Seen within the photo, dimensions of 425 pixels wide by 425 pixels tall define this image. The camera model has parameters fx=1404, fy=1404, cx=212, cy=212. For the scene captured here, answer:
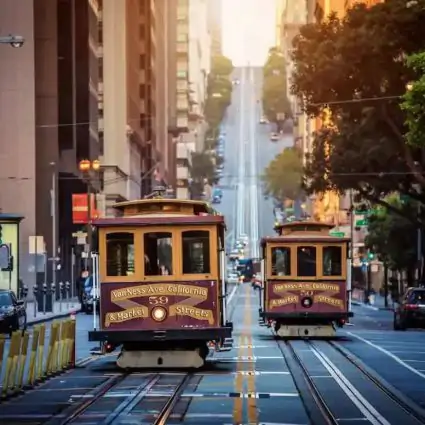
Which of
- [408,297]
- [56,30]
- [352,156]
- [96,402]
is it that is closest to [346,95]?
[352,156]

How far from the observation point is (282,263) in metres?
39.4

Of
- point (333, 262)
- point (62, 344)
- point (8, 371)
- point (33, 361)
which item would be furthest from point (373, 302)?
point (8, 371)

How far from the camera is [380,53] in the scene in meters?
49.8

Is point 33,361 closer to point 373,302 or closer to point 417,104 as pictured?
point 417,104

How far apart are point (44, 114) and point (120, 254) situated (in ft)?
Result: 213

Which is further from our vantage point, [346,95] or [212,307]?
[346,95]

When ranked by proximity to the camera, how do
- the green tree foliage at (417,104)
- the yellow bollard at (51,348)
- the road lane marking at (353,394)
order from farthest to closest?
the green tree foliage at (417,104)
the yellow bollard at (51,348)
the road lane marking at (353,394)

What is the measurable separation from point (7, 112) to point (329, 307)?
166 ft

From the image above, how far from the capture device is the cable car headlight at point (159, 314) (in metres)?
25.9

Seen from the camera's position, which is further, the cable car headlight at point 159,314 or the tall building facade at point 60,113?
the tall building facade at point 60,113

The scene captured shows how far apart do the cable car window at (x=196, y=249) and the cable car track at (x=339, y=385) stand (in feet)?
8.95

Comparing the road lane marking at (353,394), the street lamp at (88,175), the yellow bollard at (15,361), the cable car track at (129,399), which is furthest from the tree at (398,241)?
the yellow bollard at (15,361)

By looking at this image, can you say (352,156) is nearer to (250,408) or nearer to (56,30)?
(250,408)

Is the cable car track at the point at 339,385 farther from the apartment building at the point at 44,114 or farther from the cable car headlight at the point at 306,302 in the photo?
the apartment building at the point at 44,114
